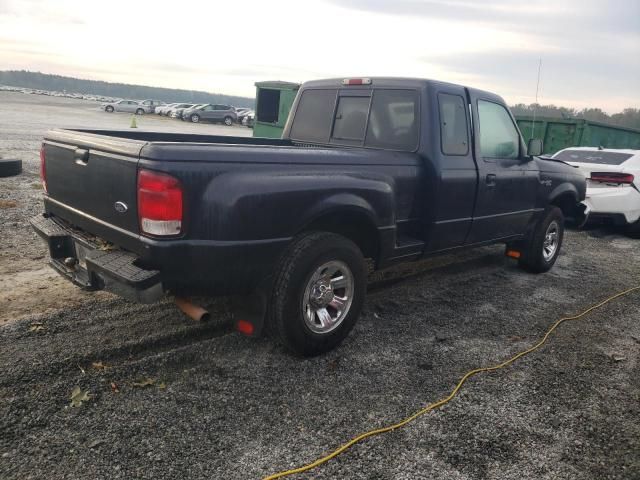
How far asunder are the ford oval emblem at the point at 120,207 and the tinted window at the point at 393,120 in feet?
7.75

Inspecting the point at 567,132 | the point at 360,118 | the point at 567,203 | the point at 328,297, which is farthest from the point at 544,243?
the point at 567,132

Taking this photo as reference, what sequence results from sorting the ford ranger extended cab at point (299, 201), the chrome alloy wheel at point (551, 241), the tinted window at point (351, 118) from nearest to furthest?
the ford ranger extended cab at point (299, 201) → the tinted window at point (351, 118) → the chrome alloy wheel at point (551, 241)

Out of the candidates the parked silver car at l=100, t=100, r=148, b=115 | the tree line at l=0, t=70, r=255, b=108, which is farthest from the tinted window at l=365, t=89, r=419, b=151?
the tree line at l=0, t=70, r=255, b=108

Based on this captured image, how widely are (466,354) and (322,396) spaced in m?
1.35

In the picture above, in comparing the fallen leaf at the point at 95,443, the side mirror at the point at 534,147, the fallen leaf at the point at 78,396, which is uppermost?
the side mirror at the point at 534,147

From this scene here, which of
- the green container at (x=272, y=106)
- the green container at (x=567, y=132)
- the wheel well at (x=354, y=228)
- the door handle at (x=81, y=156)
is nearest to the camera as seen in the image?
the door handle at (x=81, y=156)

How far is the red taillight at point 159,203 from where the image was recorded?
2.78 metres

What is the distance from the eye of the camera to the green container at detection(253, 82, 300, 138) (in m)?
14.5

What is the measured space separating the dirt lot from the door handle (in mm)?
1269

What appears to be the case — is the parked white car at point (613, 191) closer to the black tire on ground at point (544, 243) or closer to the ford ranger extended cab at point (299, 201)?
the black tire on ground at point (544, 243)

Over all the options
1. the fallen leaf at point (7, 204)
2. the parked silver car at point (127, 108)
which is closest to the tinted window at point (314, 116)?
the fallen leaf at point (7, 204)

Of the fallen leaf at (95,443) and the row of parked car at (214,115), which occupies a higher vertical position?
the row of parked car at (214,115)

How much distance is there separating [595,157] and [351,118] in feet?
21.5

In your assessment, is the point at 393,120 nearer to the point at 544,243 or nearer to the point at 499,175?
the point at 499,175
